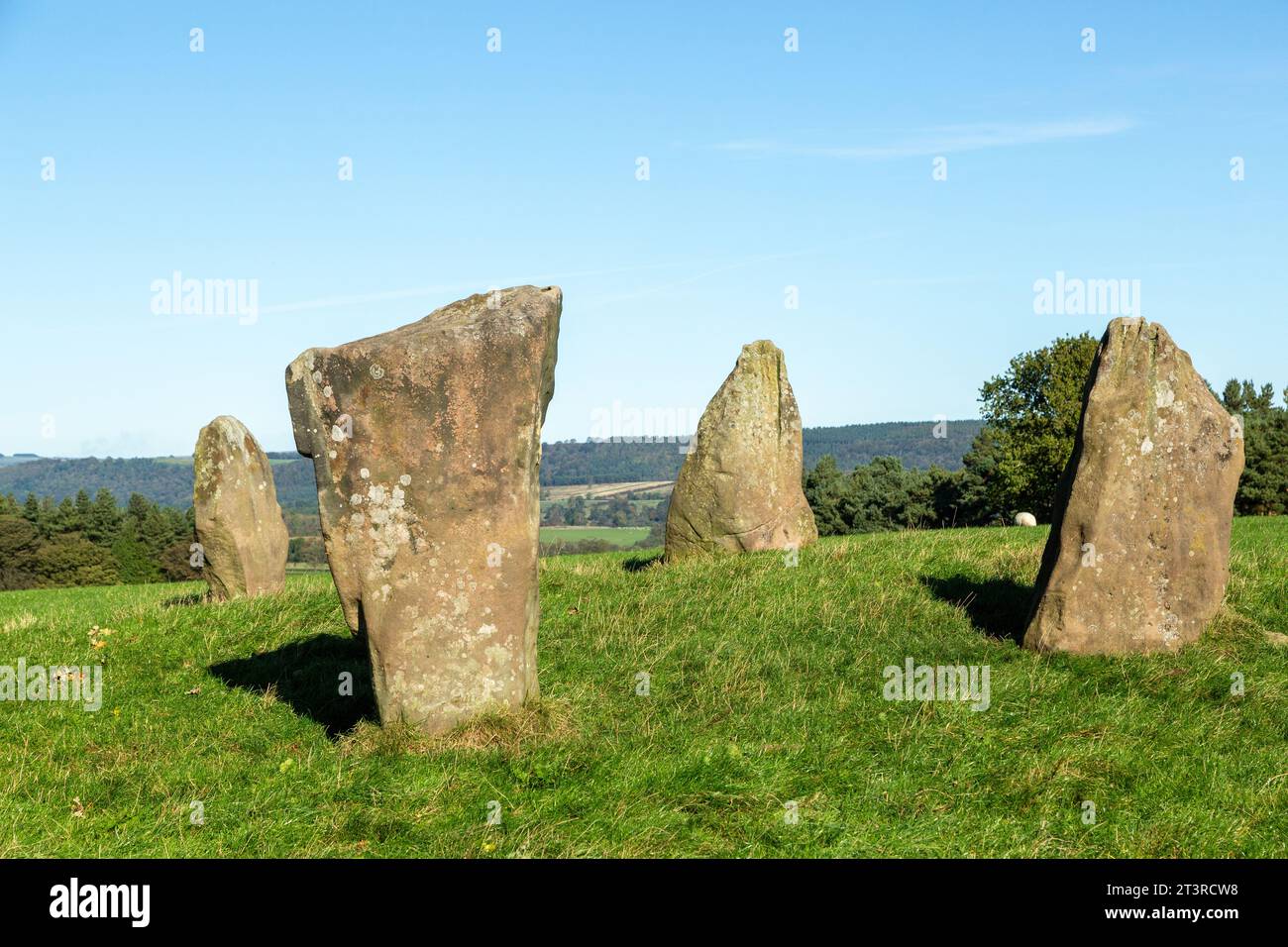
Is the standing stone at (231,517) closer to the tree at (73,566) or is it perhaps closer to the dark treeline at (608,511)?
the tree at (73,566)

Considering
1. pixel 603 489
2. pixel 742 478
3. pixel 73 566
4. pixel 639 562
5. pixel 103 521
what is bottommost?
pixel 73 566

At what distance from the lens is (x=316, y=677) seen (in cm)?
1162

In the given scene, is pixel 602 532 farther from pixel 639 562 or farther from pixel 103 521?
pixel 639 562

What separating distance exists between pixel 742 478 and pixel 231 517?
27.5ft

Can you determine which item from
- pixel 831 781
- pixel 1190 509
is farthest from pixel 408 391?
pixel 1190 509

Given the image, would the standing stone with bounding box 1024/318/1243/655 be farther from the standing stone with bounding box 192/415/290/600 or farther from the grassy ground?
the standing stone with bounding box 192/415/290/600

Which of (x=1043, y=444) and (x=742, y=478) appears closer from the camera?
(x=742, y=478)

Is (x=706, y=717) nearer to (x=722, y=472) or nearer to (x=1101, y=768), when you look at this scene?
(x=1101, y=768)

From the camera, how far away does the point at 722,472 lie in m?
18.3

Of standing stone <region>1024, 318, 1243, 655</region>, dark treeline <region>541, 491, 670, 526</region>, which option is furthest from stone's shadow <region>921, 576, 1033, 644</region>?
dark treeline <region>541, 491, 670, 526</region>

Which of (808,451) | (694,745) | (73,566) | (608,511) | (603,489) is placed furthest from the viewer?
(808,451)

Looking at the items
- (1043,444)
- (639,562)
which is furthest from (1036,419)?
(639,562)
